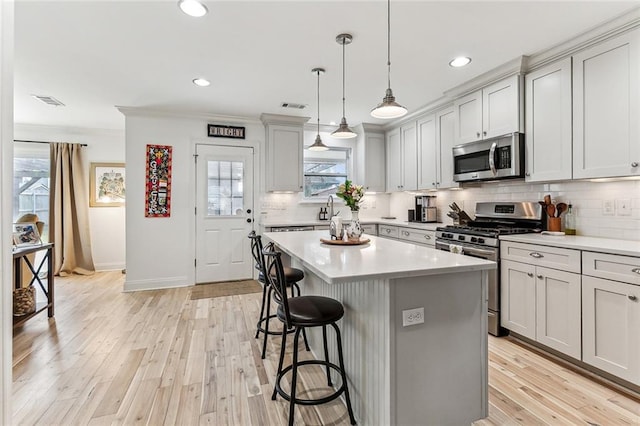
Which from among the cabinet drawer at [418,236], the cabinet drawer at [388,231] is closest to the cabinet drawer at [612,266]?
the cabinet drawer at [418,236]

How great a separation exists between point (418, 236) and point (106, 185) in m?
5.43

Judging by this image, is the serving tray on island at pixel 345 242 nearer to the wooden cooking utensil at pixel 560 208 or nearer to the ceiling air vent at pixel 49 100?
the wooden cooking utensil at pixel 560 208

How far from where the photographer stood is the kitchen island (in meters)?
1.52

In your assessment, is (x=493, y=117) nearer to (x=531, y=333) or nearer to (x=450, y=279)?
(x=531, y=333)

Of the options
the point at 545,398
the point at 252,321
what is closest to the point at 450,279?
the point at 545,398

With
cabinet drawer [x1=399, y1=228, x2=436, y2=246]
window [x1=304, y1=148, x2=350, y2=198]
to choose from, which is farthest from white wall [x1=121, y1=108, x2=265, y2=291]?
cabinet drawer [x1=399, y1=228, x2=436, y2=246]

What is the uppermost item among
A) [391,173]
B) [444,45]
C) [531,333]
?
[444,45]

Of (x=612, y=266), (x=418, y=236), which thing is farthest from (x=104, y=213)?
(x=612, y=266)

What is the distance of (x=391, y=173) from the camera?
5.28 metres

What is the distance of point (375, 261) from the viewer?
1.72m

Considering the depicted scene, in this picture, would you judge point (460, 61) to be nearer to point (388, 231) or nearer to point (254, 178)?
point (388, 231)

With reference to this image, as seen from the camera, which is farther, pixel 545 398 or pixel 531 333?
pixel 531 333

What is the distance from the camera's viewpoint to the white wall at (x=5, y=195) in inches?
30.9

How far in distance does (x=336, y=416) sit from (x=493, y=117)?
305cm
